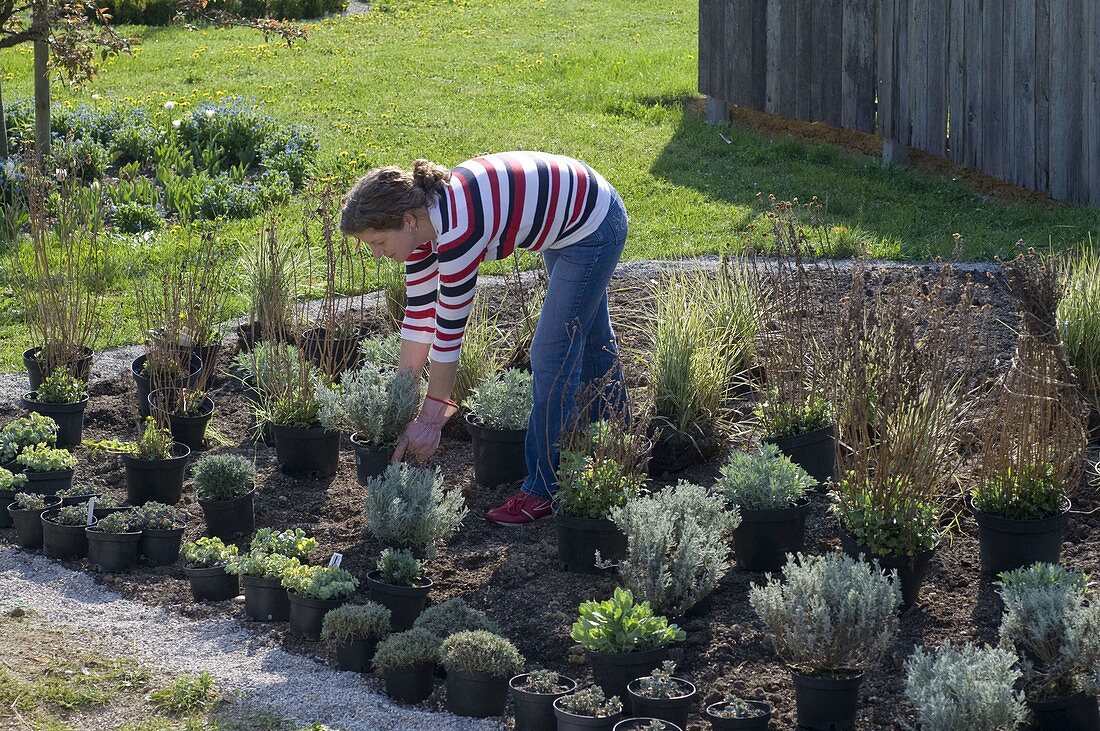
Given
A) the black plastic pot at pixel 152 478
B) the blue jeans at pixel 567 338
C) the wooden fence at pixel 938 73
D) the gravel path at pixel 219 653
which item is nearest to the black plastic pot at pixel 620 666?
the gravel path at pixel 219 653

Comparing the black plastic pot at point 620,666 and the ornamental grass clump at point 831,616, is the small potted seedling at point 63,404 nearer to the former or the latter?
the black plastic pot at point 620,666

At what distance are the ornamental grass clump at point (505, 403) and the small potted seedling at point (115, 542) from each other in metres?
1.38

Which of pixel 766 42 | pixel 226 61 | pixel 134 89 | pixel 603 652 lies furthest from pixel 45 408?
pixel 226 61

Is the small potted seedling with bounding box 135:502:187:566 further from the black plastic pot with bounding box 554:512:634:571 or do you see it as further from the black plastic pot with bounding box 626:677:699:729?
the black plastic pot with bounding box 626:677:699:729

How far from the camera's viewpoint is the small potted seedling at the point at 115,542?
14.9 ft

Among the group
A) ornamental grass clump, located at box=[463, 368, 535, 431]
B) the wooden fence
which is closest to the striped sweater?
ornamental grass clump, located at box=[463, 368, 535, 431]

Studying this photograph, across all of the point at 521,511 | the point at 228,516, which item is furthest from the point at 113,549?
the point at 521,511

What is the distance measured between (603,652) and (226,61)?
12.4 metres

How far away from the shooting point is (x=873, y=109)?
1004cm

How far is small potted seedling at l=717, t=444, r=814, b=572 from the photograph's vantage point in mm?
4266

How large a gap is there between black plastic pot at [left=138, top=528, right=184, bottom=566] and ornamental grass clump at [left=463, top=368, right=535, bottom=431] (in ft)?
4.15

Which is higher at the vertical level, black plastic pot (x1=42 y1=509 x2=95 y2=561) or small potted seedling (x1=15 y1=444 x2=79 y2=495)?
small potted seedling (x1=15 y1=444 x2=79 y2=495)

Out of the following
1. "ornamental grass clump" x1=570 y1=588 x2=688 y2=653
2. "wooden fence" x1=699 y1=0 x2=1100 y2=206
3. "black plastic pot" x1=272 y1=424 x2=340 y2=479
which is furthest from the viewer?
"wooden fence" x1=699 y1=0 x2=1100 y2=206

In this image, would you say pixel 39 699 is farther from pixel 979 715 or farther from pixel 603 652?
pixel 979 715
